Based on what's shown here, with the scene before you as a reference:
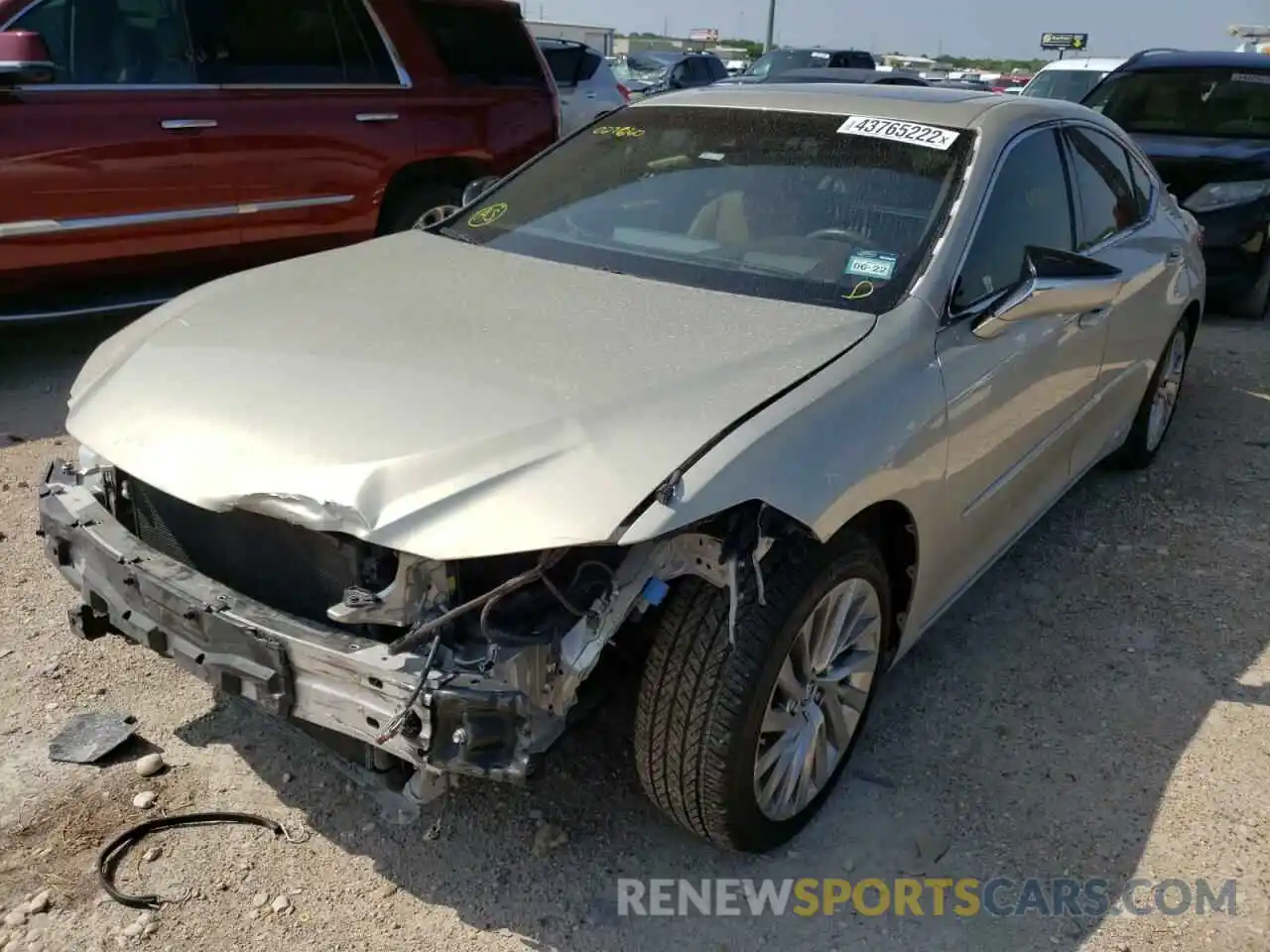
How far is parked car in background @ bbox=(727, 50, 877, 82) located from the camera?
21.6 meters

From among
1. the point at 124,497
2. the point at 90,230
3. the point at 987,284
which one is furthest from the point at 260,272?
the point at 90,230

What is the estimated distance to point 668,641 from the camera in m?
2.33

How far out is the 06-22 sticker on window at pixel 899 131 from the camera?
3.29 m

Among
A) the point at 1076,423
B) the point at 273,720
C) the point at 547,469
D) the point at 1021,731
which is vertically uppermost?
the point at 547,469

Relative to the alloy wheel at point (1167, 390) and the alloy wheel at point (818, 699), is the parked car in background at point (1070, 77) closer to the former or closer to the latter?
the alloy wheel at point (1167, 390)

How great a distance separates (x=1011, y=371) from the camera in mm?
3111

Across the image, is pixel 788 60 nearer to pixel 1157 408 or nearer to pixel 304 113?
pixel 304 113

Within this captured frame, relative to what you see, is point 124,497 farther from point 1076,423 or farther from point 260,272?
point 1076,423

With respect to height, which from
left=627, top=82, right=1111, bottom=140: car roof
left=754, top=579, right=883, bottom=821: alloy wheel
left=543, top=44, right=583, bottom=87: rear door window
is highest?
left=627, top=82, right=1111, bottom=140: car roof

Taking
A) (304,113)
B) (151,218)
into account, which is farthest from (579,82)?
(151,218)

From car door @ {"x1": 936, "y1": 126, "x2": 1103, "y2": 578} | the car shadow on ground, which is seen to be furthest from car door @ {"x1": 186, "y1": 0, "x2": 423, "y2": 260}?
car door @ {"x1": 936, "y1": 126, "x2": 1103, "y2": 578}

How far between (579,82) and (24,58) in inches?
233

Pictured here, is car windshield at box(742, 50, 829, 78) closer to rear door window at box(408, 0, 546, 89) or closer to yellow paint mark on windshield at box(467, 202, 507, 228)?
rear door window at box(408, 0, 546, 89)

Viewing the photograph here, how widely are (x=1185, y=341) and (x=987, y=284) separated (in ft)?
8.60
